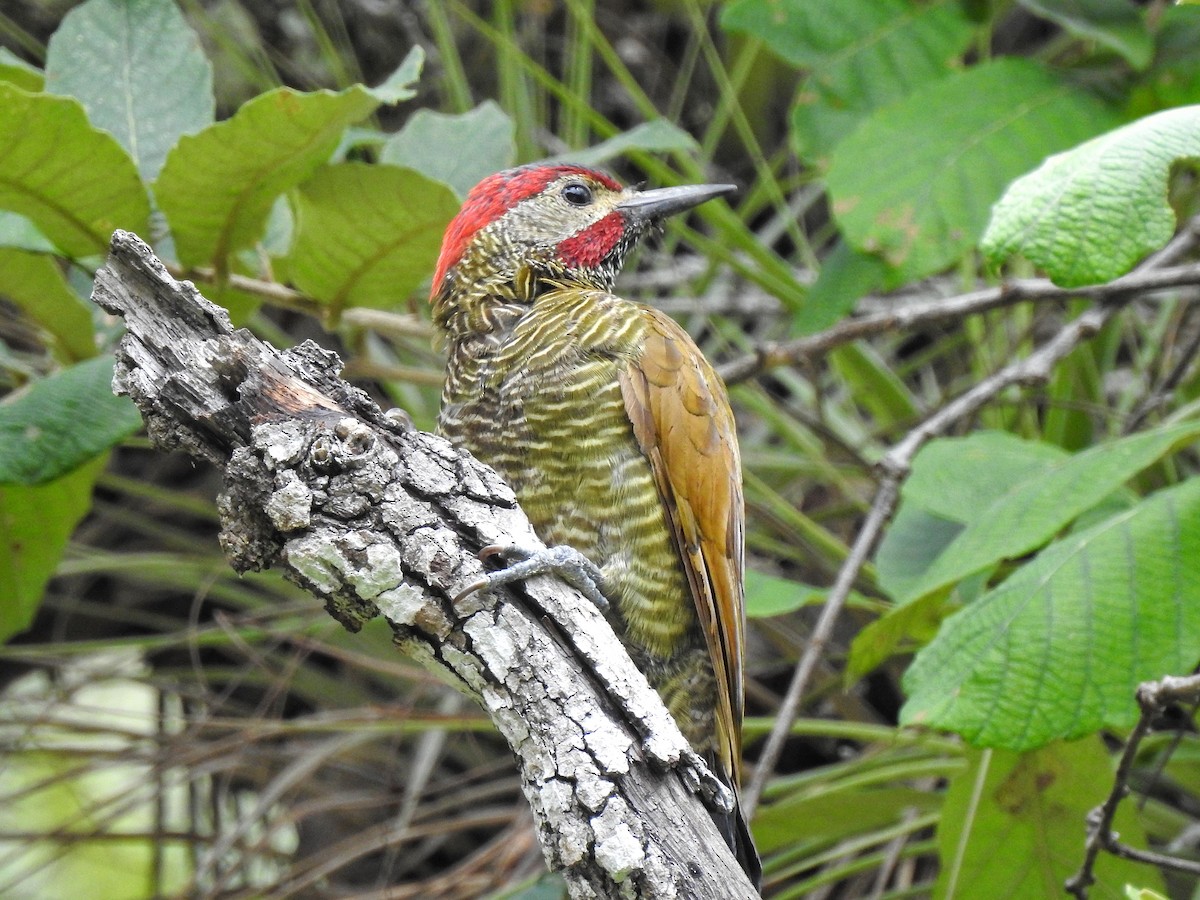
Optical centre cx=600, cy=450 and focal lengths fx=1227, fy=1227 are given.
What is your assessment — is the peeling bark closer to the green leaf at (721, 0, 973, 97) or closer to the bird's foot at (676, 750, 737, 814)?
the bird's foot at (676, 750, 737, 814)

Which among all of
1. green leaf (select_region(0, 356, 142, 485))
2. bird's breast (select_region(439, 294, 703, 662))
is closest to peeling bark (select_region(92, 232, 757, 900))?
bird's breast (select_region(439, 294, 703, 662))

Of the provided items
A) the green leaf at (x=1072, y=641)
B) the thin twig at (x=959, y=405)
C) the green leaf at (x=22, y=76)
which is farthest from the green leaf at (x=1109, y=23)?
the green leaf at (x=22, y=76)

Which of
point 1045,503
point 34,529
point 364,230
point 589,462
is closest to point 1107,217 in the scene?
Result: point 1045,503

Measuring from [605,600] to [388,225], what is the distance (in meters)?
0.86

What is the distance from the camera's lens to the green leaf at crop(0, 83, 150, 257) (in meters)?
1.94

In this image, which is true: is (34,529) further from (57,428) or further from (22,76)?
(22,76)

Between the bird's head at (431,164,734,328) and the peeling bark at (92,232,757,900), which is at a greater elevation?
the bird's head at (431,164,734,328)

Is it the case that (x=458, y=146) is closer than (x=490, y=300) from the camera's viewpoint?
No

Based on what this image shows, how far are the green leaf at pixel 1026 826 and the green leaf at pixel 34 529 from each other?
5.83ft

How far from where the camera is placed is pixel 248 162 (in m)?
2.16

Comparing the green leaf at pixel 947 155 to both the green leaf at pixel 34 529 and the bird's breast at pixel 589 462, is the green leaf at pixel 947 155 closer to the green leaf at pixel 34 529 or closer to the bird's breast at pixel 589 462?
the bird's breast at pixel 589 462

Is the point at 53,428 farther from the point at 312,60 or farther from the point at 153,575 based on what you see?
the point at 312,60

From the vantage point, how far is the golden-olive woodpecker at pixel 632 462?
208 cm

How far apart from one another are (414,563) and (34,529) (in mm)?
1281
